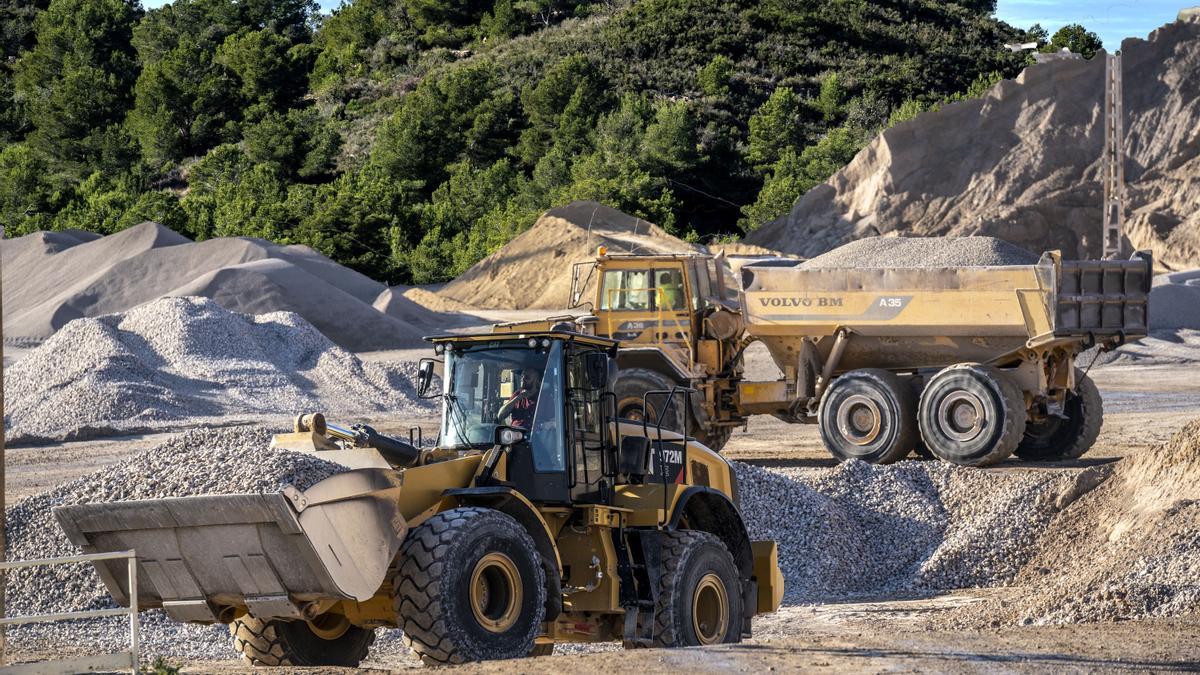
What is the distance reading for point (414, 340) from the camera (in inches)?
1247

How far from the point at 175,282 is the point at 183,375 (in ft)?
33.8

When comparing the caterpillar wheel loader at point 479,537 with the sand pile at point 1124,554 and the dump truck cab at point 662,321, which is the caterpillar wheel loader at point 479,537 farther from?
the dump truck cab at point 662,321

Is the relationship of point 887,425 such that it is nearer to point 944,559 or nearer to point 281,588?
point 944,559

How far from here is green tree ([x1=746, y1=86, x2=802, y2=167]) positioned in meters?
60.1

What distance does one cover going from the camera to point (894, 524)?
14125mm

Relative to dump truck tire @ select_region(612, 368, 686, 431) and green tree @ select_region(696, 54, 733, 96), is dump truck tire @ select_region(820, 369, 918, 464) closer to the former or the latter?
dump truck tire @ select_region(612, 368, 686, 431)

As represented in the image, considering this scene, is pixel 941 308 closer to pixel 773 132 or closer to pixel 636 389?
pixel 636 389

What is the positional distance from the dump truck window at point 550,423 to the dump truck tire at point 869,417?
9.66 meters

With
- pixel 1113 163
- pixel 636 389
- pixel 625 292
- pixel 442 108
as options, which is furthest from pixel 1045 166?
pixel 442 108

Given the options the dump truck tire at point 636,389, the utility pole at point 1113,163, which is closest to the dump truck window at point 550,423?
the dump truck tire at point 636,389

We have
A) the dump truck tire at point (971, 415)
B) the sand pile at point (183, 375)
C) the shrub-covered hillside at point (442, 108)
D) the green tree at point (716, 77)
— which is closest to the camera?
the dump truck tire at point (971, 415)

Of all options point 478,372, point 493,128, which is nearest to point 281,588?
point 478,372

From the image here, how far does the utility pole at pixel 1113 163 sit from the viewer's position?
35.5m

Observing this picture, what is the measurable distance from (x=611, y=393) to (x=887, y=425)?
9.36m
